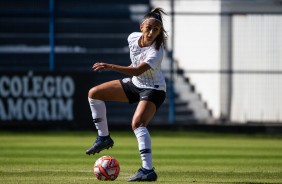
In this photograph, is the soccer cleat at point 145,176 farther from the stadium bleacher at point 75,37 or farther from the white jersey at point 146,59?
the stadium bleacher at point 75,37


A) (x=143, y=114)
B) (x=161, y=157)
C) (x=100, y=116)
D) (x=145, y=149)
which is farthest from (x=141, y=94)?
(x=161, y=157)

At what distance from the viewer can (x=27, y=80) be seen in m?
24.3

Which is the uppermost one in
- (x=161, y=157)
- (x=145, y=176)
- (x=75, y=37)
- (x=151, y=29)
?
(x=151, y=29)

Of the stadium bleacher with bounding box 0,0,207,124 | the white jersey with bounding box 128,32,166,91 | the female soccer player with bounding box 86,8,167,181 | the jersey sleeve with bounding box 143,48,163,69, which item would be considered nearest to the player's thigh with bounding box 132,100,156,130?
the female soccer player with bounding box 86,8,167,181

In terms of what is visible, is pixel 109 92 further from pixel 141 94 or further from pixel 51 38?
pixel 51 38

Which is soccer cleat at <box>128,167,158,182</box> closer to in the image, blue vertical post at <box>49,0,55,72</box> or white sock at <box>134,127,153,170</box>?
white sock at <box>134,127,153,170</box>

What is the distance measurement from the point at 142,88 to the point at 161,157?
472 centimetres

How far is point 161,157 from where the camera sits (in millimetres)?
16109

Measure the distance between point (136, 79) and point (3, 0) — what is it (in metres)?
16.6

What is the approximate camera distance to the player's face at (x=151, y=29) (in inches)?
445

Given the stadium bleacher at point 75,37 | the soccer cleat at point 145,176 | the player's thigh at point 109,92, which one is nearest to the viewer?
the soccer cleat at point 145,176

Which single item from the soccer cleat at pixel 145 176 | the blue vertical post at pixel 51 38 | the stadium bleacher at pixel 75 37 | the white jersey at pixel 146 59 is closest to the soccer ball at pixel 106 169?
the soccer cleat at pixel 145 176

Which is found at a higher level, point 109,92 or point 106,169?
point 109,92

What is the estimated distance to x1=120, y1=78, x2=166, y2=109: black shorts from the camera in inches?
449
